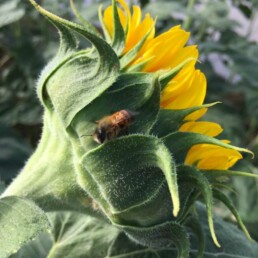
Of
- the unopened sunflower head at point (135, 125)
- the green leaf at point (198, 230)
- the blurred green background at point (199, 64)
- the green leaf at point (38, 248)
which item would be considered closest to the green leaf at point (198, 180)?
the unopened sunflower head at point (135, 125)

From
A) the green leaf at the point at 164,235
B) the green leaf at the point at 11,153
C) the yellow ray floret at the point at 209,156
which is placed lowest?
the green leaf at the point at 11,153

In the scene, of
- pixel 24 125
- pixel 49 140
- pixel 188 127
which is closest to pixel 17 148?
pixel 24 125

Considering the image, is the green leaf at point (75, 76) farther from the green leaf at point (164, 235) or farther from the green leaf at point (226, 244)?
the green leaf at point (226, 244)

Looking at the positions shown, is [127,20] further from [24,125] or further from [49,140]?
[24,125]

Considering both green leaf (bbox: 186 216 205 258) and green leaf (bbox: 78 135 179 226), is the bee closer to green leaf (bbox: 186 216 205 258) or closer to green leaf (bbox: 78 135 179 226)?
green leaf (bbox: 78 135 179 226)

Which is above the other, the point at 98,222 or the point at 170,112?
the point at 170,112

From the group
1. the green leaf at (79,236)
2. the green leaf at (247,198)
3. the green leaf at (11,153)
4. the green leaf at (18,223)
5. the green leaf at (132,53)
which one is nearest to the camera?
the green leaf at (18,223)
